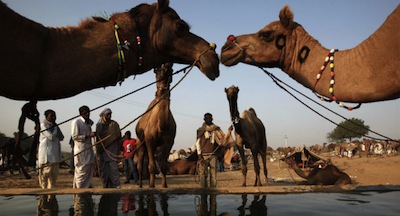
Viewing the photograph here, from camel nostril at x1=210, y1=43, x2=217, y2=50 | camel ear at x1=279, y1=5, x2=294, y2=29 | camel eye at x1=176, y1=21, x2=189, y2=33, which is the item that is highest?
camel ear at x1=279, y1=5, x2=294, y2=29

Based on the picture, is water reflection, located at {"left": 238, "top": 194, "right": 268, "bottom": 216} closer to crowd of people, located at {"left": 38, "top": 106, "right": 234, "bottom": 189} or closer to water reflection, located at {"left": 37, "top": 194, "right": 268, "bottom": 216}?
water reflection, located at {"left": 37, "top": 194, "right": 268, "bottom": 216}

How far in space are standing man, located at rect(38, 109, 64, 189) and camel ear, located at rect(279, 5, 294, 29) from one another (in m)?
5.51

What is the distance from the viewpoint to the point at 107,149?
8.12 metres

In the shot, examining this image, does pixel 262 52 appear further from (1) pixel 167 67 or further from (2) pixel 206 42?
(1) pixel 167 67

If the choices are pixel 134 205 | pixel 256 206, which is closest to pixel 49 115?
pixel 134 205

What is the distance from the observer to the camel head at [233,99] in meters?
9.80

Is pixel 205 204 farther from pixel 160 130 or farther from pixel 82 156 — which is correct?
pixel 82 156

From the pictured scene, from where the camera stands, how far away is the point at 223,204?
390cm

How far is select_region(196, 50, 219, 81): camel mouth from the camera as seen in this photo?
308 centimetres

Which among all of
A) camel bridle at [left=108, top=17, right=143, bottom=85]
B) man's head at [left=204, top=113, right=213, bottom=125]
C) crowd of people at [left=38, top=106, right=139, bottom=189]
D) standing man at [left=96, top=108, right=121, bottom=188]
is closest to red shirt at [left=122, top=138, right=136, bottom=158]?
man's head at [left=204, top=113, right=213, bottom=125]

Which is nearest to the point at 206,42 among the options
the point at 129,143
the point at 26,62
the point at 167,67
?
the point at 26,62

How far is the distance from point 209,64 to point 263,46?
189cm

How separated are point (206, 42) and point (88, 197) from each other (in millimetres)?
2533

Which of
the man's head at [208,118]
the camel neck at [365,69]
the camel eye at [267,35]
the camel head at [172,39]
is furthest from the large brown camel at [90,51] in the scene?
the man's head at [208,118]
